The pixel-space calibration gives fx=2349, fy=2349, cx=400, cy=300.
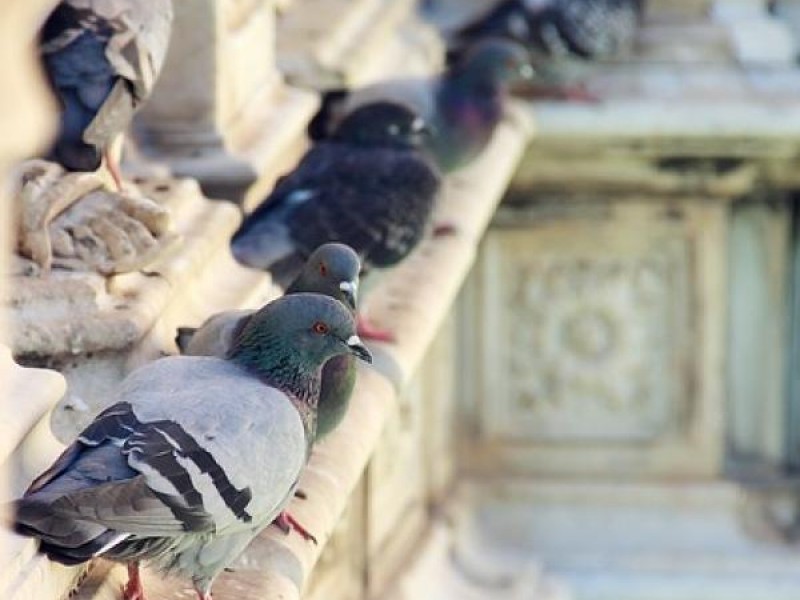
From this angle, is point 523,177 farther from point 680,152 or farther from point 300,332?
point 300,332

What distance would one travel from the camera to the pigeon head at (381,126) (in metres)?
6.11

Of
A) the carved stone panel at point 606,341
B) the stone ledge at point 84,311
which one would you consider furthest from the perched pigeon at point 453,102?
the stone ledge at point 84,311

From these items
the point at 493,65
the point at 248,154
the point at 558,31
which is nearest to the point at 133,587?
the point at 248,154

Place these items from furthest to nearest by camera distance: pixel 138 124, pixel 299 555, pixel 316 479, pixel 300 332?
1. pixel 138 124
2. pixel 316 479
3. pixel 299 555
4. pixel 300 332

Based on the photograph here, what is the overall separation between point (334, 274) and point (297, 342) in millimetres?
719

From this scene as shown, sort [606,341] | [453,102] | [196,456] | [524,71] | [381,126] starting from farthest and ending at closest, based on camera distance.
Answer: [606,341]
[524,71]
[453,102]
[381,126]
[196,456]

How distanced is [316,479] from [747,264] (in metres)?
4.91

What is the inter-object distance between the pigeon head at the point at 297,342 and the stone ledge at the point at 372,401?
36cm

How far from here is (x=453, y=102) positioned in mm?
7277

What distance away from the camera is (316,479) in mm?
4355

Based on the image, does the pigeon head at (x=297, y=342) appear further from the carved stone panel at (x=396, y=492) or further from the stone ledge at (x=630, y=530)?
the stone ledge at (x=630, y=530)

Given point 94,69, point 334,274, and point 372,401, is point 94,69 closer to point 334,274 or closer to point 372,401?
point 334,274

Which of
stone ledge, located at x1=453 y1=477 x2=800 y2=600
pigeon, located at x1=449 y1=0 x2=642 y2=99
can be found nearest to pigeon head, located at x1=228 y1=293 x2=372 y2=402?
stone ledge, located at x1=453 y1=477 x2=800 y2=600

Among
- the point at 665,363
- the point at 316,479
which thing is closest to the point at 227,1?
the point at 316,479
